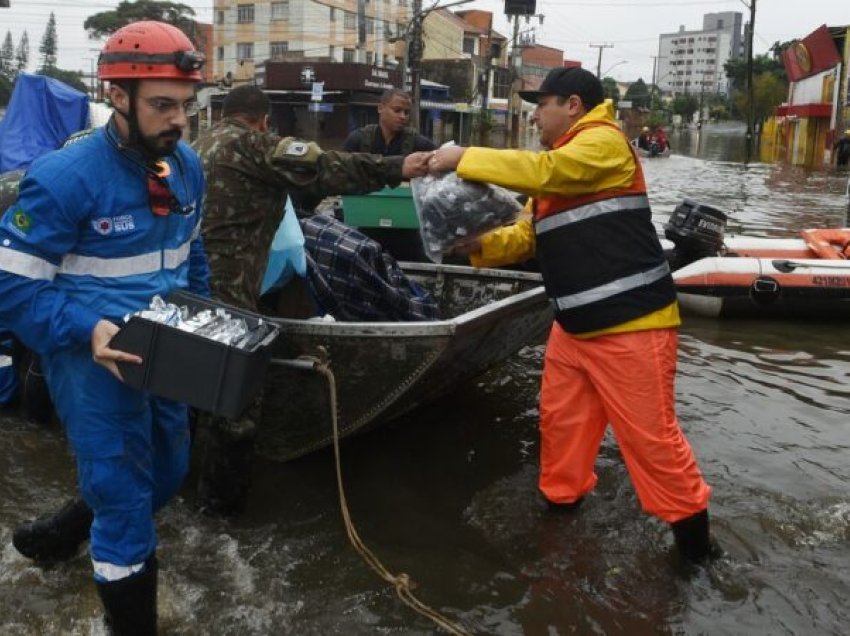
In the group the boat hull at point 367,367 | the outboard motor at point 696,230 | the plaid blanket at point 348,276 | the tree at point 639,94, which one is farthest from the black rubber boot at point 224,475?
the tree at point 639,94

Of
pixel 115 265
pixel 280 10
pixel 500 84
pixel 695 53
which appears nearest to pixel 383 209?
pixel 115 265

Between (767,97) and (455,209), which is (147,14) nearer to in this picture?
(767,97)

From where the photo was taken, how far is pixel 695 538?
11.4 ft

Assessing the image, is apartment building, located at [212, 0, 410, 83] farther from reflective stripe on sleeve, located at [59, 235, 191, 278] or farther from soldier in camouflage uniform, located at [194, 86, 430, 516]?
reflective stripe on sleeve, located at [59, 235, 191, 278]

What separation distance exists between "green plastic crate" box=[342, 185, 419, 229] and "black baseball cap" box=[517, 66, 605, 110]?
3.21 metres

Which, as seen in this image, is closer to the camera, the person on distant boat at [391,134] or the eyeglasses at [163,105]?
the eyeglasses at [163,105]

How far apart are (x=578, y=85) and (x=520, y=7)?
40.0m

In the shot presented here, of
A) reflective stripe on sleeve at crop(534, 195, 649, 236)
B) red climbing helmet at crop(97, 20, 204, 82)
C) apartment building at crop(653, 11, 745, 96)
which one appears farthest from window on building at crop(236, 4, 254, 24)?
apartment building at crop(653, 11, 745, 96)

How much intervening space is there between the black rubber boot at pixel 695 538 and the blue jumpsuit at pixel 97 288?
2075 mm

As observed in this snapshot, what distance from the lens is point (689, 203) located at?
8242mm

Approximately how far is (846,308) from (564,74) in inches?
221

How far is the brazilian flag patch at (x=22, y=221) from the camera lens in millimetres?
2336

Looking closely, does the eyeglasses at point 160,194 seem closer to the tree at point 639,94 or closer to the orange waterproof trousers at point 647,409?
the orange waterproof trousers at point 647,409

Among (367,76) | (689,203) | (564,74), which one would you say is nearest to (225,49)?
(367,76)
